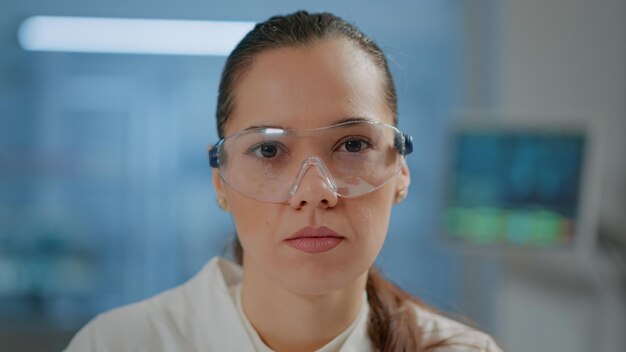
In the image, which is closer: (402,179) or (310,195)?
(310,195)

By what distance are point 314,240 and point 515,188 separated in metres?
2.20

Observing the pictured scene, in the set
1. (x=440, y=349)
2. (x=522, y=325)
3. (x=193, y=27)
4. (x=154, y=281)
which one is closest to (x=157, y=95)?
(x=193, y=27)

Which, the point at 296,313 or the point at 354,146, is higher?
the point at 354,146

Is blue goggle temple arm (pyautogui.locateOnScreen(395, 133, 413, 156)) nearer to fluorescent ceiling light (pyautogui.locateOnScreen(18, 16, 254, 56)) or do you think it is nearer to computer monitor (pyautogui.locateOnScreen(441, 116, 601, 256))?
computer monitor (pyautogui.locateOnScreen(441, 116, 601, 256))

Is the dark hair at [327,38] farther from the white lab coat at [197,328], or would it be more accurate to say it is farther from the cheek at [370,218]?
the cheek at [370,218]

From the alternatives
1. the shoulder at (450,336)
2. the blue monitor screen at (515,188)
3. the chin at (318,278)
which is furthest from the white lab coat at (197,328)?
the blue monitor screen at (515,188)

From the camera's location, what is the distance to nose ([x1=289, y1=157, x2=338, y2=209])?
4.09 ft

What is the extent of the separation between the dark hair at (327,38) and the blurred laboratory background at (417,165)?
6.10 ft

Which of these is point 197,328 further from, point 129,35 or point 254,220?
point 129,35

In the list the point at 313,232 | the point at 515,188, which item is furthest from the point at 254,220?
the point at 515,188

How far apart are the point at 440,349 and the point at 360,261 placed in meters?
0.33

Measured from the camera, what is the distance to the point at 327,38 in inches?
52.8

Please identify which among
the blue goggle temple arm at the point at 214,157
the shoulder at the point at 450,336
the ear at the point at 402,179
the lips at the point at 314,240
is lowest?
the shoulder at the point at 450,336

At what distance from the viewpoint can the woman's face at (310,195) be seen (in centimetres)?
126
